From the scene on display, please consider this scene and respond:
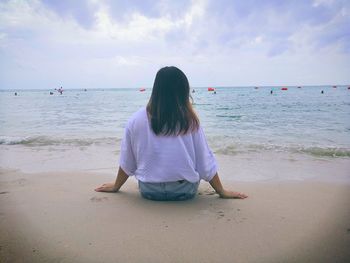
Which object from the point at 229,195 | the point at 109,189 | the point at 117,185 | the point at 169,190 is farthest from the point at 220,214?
the point at 109,189

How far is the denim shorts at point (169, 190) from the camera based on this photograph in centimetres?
293

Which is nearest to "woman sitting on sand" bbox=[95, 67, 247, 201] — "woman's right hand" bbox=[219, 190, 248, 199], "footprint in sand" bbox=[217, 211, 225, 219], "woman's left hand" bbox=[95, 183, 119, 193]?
"woman's right hand" bbox=[219, 190, 248, 199]

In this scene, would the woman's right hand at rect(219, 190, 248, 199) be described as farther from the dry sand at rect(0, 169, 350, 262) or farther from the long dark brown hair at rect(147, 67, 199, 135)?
the long dark brown hair at rect(147, 67, 199, 135)

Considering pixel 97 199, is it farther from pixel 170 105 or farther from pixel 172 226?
pixel 170 105

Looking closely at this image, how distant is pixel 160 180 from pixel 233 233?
2.96ft

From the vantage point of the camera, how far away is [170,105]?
2.79m

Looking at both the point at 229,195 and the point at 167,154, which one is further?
the point at 229,195

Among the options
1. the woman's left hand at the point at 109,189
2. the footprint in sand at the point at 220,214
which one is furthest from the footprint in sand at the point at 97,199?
the footprint in sand at the point at 220,214

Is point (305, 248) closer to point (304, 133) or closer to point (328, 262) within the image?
point (328, 262)

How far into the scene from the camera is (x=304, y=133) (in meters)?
9.15

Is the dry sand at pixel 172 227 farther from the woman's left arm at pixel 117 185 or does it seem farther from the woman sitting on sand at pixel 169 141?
the woman sitting on sand at pixel 169 141

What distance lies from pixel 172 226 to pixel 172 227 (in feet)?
0.06

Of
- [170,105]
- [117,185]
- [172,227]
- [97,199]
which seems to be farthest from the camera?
[117,185]

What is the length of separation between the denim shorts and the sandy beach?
87 millimetres
